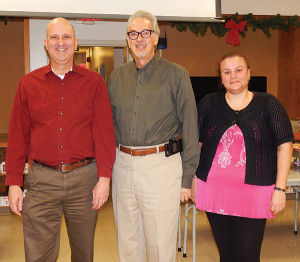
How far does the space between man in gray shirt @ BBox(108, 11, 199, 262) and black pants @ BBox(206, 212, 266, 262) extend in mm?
253

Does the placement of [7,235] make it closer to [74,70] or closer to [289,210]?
[74,70]

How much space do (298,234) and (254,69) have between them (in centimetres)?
423

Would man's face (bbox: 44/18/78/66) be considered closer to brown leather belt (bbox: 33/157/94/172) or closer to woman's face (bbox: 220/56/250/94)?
brown leather belt (bbox: 33/157/94/172)

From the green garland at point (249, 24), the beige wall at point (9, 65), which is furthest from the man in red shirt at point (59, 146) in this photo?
the beige wall at point (9, 65)

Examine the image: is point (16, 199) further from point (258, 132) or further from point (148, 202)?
point (258, 132)

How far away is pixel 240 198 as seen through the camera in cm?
208

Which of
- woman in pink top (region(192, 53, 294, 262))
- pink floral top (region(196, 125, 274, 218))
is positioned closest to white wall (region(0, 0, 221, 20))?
woman in pink top (region(192, 53, 294, 262))


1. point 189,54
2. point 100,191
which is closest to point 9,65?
point 189,54

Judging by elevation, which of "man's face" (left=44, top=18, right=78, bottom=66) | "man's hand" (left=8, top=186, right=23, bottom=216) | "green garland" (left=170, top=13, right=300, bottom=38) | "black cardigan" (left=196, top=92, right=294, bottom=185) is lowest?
"man's hand" (left=8, top=186, right=23, bottom=216)

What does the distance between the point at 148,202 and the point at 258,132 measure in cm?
72

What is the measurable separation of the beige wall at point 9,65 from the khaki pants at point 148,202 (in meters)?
5.61

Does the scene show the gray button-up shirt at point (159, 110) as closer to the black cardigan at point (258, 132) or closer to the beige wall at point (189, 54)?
the black cardigan at point (258, 132)

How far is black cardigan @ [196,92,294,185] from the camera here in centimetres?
204

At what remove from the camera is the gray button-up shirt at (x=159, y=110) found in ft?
7.03
